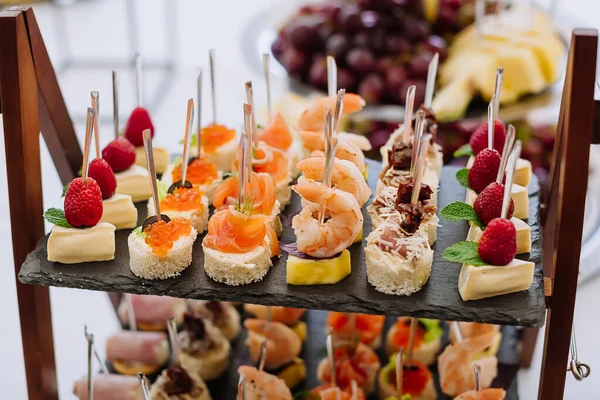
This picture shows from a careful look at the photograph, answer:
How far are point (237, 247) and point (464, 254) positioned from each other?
427 mm

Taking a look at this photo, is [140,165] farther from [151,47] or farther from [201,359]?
[151,47]

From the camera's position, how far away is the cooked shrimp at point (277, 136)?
1.97m

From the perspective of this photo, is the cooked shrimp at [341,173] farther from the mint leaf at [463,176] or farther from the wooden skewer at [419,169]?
the mint leaf at [463,176]

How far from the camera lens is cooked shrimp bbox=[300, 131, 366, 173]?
1.80 m

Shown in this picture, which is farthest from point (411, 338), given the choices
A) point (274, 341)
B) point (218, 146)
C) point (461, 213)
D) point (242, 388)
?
point (218, 146)

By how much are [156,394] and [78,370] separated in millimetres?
397

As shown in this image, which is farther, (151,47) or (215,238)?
(151,47)

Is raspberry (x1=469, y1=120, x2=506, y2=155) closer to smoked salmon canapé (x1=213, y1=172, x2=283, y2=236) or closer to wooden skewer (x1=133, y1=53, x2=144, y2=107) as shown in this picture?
smoked salmon canapé (x1=213, y1=172, x2=283, y2=236)

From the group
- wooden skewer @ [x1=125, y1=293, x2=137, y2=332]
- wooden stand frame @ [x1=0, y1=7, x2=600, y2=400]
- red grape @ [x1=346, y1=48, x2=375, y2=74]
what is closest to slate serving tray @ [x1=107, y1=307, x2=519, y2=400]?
wooden skewer @ [x1=125, y1=293, x2=137, y2=332]

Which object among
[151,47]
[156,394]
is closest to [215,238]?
[156,394]

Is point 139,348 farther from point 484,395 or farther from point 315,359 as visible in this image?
point 484,395

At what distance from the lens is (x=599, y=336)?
2332 mm

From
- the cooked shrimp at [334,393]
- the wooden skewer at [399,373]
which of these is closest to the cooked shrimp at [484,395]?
the wooden skewer at [399,373]

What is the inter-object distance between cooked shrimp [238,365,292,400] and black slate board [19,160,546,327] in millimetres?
412
